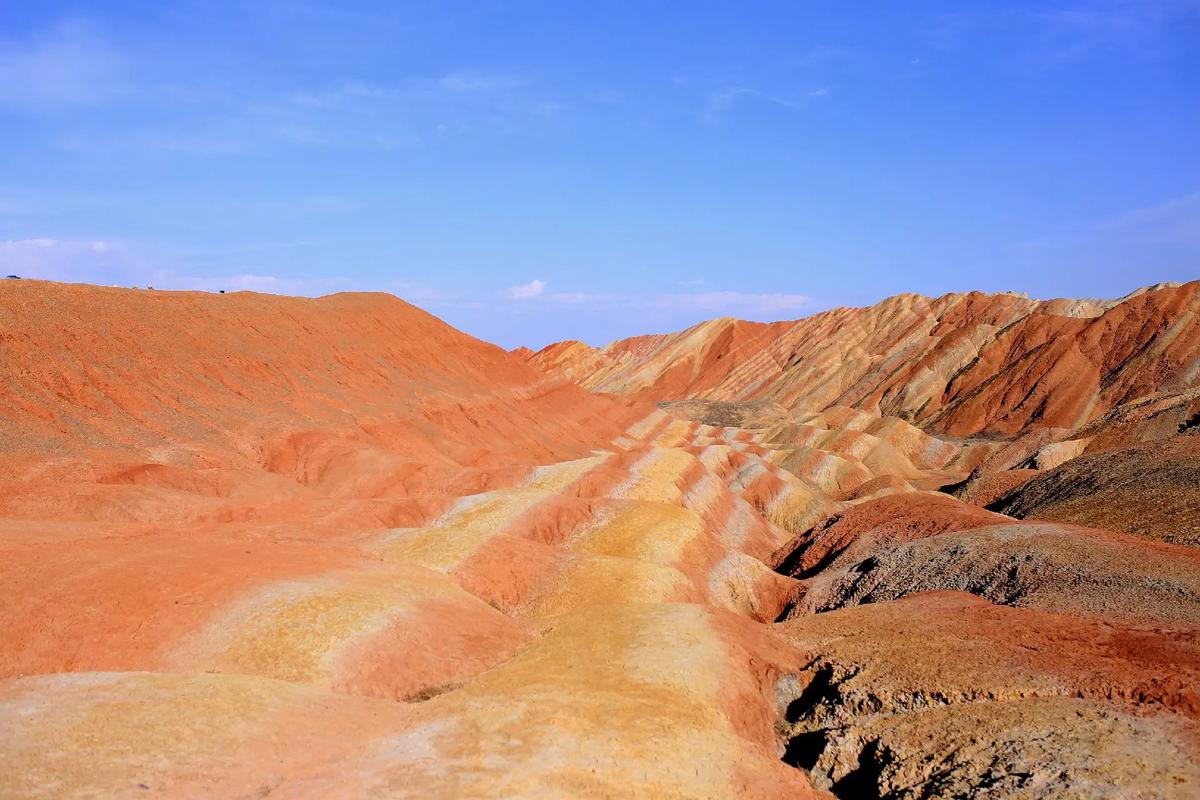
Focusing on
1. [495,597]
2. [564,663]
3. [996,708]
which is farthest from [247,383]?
[996,708]

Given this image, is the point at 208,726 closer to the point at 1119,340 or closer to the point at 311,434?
the point at 311,434

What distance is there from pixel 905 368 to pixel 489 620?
99.2m

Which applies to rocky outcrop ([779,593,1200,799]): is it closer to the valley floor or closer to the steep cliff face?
the valley floor

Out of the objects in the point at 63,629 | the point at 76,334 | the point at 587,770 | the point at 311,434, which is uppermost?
the point at 76,334

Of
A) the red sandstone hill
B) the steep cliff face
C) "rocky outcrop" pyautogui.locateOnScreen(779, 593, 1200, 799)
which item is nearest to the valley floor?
"rocky outcrop" pyautogui.locateOnScreen(779, 593, 1200, 799)

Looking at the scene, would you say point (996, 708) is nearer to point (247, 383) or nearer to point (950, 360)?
point (247, 383)

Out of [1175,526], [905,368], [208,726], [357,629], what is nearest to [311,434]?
[357,629]

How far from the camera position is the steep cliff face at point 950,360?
3573 inches

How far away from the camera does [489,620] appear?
24656 millimetres

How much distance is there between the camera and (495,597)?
28.0m

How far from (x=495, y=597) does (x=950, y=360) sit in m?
95.7

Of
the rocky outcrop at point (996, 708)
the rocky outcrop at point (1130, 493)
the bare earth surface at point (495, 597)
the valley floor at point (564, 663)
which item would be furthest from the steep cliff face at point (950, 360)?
the rocky outcrop at point (996, 708)

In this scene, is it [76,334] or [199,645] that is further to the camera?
[76,334]

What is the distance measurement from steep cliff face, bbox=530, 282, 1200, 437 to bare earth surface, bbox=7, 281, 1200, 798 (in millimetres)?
29248
